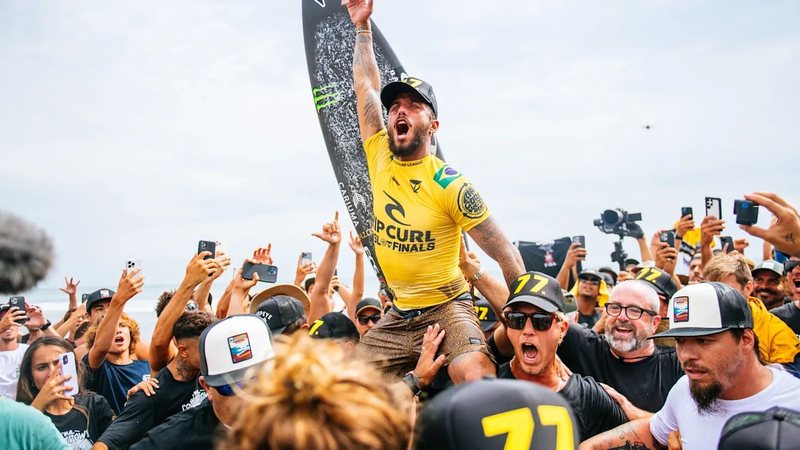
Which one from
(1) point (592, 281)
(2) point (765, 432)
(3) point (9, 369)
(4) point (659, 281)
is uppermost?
(2) point (765, 432)

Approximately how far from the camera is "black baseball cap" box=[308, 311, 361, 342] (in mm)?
5211

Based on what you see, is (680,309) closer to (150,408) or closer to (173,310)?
(150,408)

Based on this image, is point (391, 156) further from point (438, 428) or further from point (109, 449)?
point (438, 428)

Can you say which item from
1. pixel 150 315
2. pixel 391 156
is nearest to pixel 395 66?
pixel 391 156

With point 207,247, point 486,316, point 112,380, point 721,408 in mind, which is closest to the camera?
point 721,408

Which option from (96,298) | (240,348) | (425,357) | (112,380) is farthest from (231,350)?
(96,298)

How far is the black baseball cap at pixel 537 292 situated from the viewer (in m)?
3.87

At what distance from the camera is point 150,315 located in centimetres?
4356

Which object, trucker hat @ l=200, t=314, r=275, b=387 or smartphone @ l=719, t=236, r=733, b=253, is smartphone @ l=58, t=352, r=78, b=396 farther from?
smartphone @ l=719, t=236, r=733, b=253

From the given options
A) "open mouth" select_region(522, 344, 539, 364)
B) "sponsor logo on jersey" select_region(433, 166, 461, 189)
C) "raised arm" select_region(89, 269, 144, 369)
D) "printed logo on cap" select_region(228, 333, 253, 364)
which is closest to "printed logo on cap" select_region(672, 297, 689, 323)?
"open mouth" select_region(522, 344, 539, 364)

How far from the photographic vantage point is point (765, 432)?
1812 mm

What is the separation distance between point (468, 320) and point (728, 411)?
158 cm

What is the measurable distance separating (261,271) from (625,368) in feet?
10.8

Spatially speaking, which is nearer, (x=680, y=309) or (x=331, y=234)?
(x=680, y=309)
